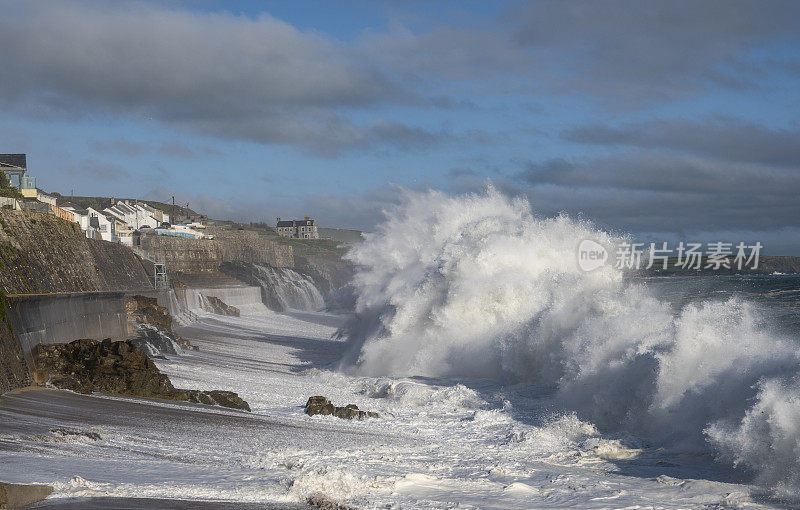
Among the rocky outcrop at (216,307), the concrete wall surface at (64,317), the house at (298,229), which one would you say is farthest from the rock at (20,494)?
the house at (298,229)

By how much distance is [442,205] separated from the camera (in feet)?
96.3

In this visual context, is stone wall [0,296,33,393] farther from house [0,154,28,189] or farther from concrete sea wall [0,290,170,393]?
house [0,154,28,189]

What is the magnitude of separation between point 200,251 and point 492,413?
5320 cm

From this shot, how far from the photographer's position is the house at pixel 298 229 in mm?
183125

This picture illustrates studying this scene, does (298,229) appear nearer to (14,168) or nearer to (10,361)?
(14,168)

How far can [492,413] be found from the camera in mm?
14414

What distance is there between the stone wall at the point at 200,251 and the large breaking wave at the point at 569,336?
30180 mm

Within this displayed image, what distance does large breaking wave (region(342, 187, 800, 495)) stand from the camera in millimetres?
10320

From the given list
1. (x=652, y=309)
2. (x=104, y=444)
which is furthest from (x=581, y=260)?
(x=104, y=444)

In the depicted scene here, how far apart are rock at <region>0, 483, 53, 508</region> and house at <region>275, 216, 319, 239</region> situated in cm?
17396

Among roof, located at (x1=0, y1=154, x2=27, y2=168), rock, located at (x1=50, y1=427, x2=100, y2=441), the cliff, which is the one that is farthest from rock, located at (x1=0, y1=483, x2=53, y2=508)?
roof, located at (x1=0, y1=154, x2=27, y2=168)

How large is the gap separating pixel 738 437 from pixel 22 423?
325 inches
